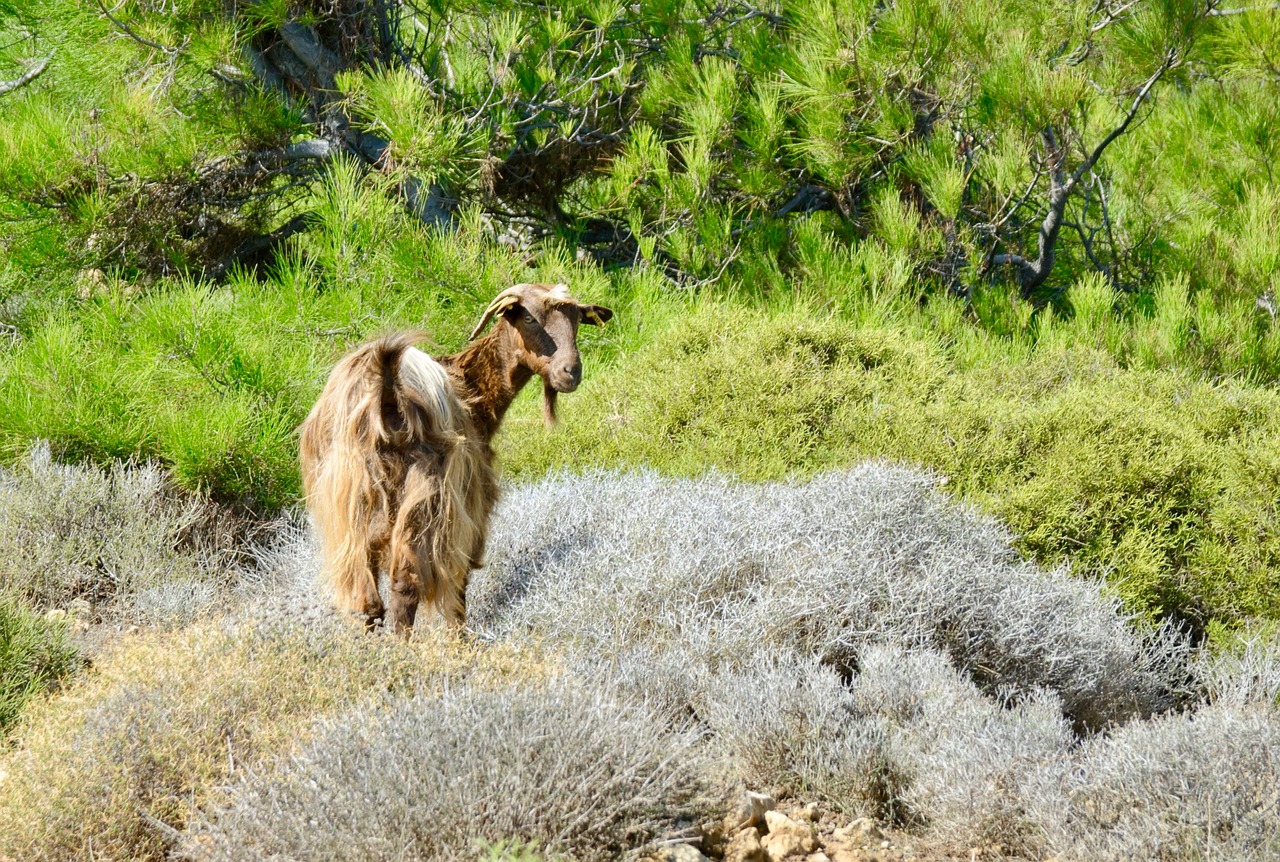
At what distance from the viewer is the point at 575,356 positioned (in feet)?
12.1

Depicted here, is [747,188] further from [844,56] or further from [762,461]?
[762,461]

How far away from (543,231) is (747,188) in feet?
4.82

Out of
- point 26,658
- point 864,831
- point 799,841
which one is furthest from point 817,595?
point 26,658

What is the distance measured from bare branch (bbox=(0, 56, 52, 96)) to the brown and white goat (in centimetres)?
527

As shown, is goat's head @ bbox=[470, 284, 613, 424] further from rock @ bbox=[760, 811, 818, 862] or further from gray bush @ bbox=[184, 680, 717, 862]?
rock @ bbox=[760, 811, 818, 862]

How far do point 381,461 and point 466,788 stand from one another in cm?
129

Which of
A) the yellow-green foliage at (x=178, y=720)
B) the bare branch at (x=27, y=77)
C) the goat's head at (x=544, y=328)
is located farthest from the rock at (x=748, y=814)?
the bare branch at (x=27, y=77)

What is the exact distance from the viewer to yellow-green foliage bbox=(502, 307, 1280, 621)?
190 inches

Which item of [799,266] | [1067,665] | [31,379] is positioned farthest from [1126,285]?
[31,379]

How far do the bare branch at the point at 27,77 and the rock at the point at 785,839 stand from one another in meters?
7.01

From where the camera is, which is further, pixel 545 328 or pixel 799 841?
pixel 545 328

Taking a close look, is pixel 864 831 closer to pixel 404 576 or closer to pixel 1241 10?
pixel 404 576

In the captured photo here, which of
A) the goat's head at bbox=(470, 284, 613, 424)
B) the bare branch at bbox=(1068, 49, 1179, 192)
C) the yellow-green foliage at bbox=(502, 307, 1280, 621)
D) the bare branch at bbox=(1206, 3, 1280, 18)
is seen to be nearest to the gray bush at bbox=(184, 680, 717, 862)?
the goat's head at bbox=(470, 284, 613, 424)

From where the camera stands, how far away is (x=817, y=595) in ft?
12.8
